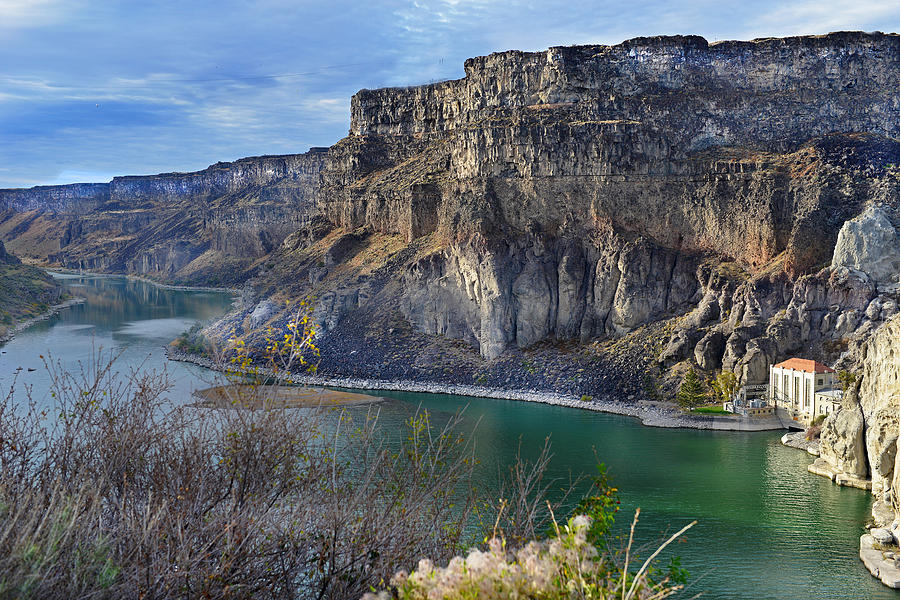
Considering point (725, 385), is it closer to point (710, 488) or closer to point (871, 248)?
point (871, 248)

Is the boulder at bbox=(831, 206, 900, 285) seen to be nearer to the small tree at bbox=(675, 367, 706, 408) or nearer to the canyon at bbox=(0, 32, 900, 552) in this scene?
the canyon at bbox=(0, 32, 900, 552)

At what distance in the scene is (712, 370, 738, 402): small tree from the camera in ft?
182

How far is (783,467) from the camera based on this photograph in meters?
44.5

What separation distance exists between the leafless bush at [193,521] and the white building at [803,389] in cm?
3731

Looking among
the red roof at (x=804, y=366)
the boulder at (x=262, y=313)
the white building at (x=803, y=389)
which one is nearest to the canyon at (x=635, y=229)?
the boulder at (x=262, y=313)

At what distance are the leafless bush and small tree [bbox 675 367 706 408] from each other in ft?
125

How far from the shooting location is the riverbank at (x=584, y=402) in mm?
53219

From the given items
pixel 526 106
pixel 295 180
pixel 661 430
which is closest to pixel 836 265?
pixel 661 430

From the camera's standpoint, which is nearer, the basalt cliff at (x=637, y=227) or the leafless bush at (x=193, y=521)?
the leafless bush at (x=193, y=521)

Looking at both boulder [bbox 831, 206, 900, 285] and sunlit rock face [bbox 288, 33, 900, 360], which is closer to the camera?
boulder [bbox 831, 206, 900, 285]

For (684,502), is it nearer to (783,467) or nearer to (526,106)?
(783,467)

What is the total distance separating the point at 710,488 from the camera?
41.1 meters

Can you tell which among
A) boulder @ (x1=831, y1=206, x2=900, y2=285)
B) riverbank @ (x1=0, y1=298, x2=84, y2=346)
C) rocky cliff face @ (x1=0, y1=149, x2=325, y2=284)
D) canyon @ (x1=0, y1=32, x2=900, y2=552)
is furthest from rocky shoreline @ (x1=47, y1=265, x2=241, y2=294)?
boulder @ (x1=831, y1=206, x2=900, y2=285)

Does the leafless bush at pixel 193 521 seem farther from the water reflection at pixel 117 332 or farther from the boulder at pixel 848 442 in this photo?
the boulder at pixel 848 442
